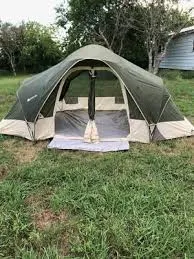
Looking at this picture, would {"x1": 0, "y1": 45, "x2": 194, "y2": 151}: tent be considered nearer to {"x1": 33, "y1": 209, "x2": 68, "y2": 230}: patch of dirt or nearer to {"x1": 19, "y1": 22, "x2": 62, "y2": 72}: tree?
{"x1": 33, "y1": 209, "x2": 68, "y2": 230}: patch of dirt

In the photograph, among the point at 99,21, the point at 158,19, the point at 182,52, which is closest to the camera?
the point at 158,19

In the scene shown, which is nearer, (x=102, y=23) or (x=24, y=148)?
(x=24, y=148)

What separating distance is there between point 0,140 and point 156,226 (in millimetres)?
3636

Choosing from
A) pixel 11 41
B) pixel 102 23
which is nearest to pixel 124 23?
pixel 102 23

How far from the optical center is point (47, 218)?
337 centimetres

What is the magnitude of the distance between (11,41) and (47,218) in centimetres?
2469

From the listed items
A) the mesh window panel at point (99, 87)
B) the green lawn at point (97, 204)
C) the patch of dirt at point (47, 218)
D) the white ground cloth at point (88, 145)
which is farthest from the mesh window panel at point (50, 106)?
the patch of dirt at point (47, 218)

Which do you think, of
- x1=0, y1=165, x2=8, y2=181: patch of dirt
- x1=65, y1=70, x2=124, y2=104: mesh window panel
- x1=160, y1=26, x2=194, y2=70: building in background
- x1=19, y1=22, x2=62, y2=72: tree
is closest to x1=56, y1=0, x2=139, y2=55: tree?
x1=160, y1=26, x2=194, y2=70: building in background

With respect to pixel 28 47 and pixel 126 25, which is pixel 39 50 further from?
pixel 126 25

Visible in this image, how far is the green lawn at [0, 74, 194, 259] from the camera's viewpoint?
2.88 m

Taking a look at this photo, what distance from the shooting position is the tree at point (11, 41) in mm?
26094

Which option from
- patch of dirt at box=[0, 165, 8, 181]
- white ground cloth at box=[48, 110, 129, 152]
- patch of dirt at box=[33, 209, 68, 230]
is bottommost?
white ground cloth at box=[48, 110, 129, 152]

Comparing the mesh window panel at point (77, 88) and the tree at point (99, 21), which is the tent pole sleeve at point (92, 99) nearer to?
the mesh window panel at point (77, 88)

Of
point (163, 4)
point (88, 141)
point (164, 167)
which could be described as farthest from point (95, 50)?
point (163, 4)
